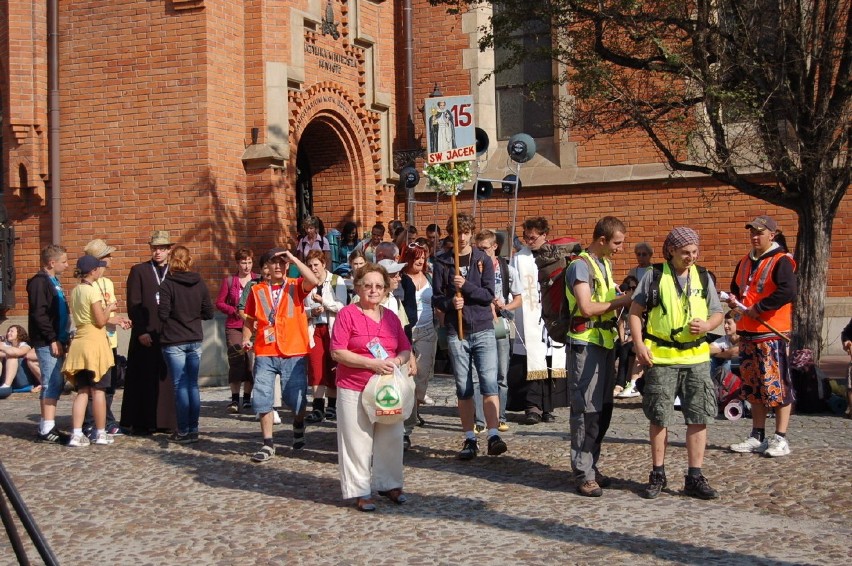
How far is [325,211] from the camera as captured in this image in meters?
18.9

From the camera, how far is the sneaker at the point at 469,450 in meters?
8.75

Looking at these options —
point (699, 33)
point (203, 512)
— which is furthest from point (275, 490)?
point (699, 33)

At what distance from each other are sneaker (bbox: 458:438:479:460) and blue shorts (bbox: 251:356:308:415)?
4.92 feet

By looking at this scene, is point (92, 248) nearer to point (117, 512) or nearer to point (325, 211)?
point (117, 512)

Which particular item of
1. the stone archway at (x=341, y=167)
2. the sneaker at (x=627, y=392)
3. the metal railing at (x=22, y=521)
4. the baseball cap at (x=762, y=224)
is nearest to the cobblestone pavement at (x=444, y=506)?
the baseball cap at (x=762, y=224)

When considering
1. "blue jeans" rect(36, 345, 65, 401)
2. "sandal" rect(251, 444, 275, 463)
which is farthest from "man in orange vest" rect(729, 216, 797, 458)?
"blue jeans" rect(36, 345, 65, 401)

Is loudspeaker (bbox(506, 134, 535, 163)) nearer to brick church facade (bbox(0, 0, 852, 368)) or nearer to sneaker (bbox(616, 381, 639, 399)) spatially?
brick church facade (bbox(0, 0, 852, 368))

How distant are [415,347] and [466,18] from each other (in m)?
10.7

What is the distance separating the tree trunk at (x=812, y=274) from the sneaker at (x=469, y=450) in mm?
4713

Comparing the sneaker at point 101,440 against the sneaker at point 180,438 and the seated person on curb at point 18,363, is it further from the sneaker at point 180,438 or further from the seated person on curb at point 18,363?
the seated person on curb at point 18,363

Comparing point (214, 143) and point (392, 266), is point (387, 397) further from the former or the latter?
point (214, 143)

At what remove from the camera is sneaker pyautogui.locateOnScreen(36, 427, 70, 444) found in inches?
403

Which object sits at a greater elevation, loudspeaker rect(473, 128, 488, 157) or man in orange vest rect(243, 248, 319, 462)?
loudspeaker rect(473, 128, 488, 157)

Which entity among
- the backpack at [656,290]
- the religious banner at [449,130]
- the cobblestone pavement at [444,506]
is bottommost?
the cobblestone pavement at [444,506]
